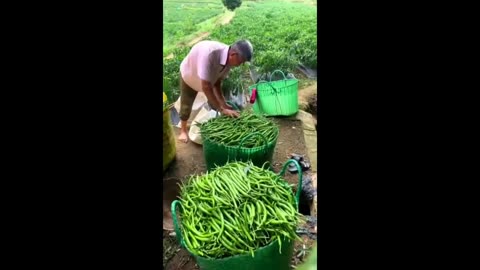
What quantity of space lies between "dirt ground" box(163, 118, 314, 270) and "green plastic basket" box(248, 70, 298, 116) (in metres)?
0.09

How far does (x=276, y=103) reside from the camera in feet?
13.1

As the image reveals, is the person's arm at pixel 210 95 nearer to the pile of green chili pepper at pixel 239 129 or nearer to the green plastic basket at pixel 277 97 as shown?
the pile of green chili pepper at pixel 239 129

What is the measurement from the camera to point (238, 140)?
3.10 meters

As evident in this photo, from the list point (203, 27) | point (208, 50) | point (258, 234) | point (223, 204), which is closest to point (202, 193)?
point (223, 204)

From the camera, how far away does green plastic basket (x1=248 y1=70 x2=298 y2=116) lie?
12.8ft

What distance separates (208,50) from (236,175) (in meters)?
1.28

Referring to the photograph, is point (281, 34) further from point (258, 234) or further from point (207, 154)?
point (258, 234)

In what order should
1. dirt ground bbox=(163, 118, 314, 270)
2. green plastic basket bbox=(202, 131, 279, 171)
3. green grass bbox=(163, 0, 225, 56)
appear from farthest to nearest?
green grass bbox=(163, 0, 225, 56) → green plastic basket bbox=(202, 131, 279, 171) → dirt ground bbox=(163, 118, 314, 270)

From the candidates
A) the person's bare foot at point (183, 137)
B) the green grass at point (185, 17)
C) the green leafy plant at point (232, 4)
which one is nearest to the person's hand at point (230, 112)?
the person's bare foot at point (183, 137)

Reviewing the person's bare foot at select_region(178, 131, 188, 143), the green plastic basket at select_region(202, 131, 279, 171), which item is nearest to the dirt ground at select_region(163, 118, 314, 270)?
the person's bare foot at select_region(178, 131, 188, 143)

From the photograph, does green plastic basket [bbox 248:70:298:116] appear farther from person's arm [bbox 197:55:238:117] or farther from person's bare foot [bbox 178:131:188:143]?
person's bare foot [bbox 178:131:188:143]

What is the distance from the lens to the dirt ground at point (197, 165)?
2670 millimetres

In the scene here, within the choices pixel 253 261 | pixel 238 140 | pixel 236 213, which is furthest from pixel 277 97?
pixel 253 261

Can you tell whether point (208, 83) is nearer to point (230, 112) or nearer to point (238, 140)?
point (230, 112)
